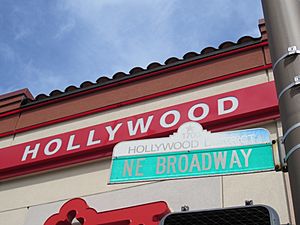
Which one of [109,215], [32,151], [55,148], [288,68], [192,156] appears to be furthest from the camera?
[32,151]

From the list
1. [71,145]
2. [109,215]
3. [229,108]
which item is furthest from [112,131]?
[229,108]

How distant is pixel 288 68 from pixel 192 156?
3.32ft

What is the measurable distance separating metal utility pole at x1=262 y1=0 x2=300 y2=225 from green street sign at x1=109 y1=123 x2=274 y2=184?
0.67 m

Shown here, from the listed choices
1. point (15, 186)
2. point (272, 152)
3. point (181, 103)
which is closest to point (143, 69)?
point (181, 103)

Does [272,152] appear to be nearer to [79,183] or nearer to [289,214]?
[289,214]

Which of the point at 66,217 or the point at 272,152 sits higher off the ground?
the point at 66,217

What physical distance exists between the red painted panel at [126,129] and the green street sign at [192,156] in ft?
9.42

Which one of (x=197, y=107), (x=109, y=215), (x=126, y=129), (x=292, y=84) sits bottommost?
(x=292, y=84)

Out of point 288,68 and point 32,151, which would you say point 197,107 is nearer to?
point 32,151

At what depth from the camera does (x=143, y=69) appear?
8.12m

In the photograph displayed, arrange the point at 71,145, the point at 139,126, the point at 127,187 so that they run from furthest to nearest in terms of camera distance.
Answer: the point at 71,145, the point at 139,126, the point at 127,187

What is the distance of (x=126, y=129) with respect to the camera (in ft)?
23.8

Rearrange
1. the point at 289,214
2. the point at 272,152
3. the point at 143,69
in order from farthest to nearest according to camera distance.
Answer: the point at 143,69 → the point at 289,214 → the point at 272,152

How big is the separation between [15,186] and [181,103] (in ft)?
8.94
